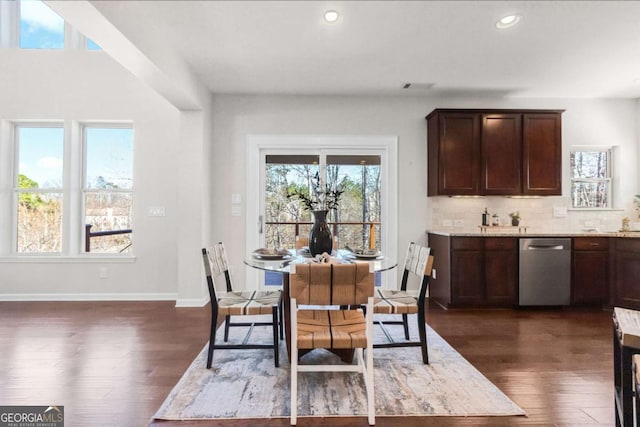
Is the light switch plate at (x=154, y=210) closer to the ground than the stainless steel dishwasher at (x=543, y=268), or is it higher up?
Answer: higher up

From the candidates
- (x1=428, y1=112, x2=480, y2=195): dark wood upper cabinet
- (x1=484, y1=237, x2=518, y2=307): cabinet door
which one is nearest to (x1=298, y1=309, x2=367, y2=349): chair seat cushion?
(x1=484, y1=237, x2=518, y2=307): cabinet door

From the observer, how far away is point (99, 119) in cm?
445

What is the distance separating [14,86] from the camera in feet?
14.4

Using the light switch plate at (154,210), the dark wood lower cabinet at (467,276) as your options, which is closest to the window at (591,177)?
the dark wood lower cabinet at (467,276)

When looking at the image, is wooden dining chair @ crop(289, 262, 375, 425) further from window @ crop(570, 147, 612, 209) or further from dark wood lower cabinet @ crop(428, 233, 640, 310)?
window @ crop(570, 147, 612, 209)

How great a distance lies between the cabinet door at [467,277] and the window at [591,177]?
6.33 feet

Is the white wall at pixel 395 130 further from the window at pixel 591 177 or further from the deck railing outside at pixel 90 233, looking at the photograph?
the deck railing outside at pixel 90 233

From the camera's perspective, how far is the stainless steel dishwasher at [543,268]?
156 inches

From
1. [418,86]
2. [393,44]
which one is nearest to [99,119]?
[393,44]

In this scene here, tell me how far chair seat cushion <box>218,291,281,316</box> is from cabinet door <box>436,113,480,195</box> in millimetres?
2702

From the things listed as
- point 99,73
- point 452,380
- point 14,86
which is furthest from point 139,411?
point 14,86

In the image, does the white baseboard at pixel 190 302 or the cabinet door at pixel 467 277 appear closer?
the cabinet door at pixel 467 277

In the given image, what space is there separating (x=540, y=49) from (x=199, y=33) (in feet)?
10.6

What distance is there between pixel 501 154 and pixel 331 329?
11.4 feet
